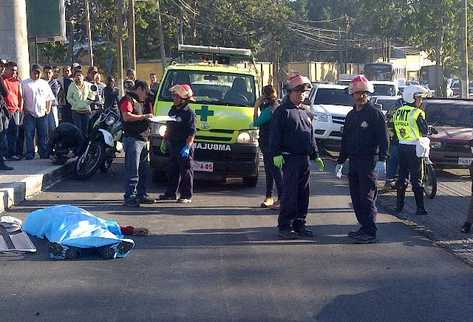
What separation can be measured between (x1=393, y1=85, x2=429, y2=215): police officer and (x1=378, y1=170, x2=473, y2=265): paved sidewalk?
1.01 feet

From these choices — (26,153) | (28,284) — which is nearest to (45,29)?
(26,153)

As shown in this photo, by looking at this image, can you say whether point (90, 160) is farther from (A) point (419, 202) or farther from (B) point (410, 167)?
(A) point (419, 202)

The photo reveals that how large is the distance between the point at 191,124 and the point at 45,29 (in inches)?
332

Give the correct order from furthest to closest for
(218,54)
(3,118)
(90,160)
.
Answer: (218,54)
(90,160)
(3,118)

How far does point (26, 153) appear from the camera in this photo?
50.5ft

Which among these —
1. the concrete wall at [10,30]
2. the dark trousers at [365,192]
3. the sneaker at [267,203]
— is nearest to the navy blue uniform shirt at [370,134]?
the dark trousers at [365,192]

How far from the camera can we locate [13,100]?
1436 centimetres

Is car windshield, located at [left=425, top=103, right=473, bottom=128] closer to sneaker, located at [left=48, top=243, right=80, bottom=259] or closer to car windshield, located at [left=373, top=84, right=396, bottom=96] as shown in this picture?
sneaker, located at [left=48, top=243, right=80, bottom=259]

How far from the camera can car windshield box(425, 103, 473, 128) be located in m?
17.9

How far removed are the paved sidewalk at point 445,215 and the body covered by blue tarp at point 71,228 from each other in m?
3.85

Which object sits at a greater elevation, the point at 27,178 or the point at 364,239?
the point at 27,178

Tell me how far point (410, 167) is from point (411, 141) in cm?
38

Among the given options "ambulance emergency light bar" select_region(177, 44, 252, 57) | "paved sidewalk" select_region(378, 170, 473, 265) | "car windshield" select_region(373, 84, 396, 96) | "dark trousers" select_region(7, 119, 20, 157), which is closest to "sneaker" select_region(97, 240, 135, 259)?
"paved sidewalk" select_region(378, 170, 473, 265)

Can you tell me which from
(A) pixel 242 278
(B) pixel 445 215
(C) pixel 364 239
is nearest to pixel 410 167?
(B) pixel 445 215
